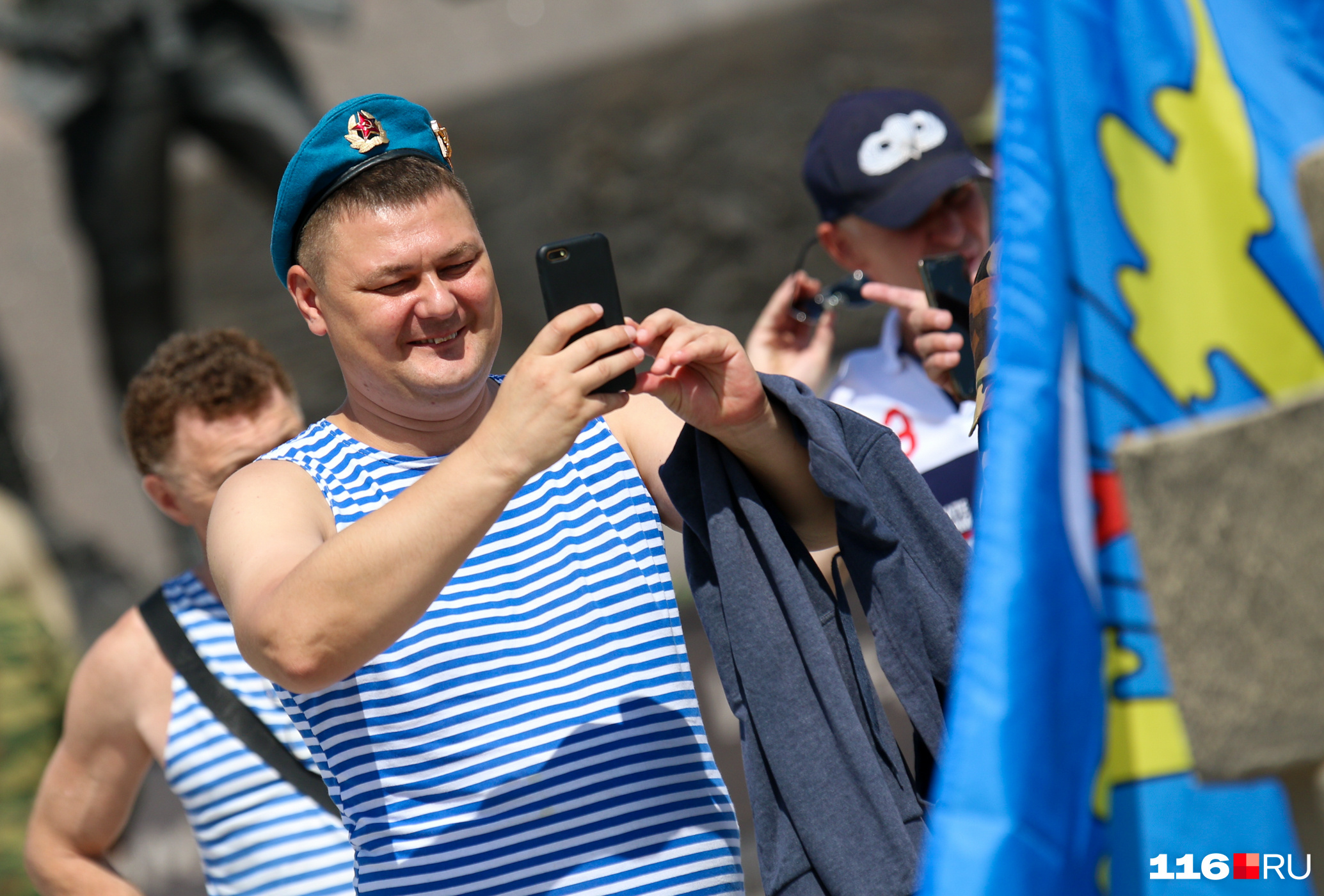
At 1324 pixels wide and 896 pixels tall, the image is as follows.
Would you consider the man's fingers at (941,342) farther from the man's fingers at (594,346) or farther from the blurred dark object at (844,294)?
the man's fingers at (594,346)

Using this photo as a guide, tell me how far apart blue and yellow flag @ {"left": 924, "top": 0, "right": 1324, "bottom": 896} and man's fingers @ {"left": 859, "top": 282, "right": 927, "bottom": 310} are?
2.81 feet

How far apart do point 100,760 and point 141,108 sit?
3389 mm

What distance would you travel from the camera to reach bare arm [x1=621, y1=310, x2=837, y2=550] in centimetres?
120

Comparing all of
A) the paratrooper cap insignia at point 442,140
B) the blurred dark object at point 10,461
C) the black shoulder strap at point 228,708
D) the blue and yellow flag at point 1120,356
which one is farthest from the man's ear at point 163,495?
the blurred dark object at point 10,461

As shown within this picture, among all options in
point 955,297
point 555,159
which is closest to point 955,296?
point 955,297

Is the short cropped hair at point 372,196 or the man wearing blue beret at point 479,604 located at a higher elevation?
the short cropped hair at point 372,196

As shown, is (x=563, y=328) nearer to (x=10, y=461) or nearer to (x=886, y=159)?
(x=886, y=159)

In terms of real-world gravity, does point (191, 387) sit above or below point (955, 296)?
above

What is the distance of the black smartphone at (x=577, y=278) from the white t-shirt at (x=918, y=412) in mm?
610

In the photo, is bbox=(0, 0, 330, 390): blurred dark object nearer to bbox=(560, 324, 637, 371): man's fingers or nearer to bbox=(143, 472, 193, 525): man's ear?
bbox=(143, 472, 193, 525): man's ear

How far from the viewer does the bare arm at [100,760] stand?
5.91ft

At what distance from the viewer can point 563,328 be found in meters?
1.11

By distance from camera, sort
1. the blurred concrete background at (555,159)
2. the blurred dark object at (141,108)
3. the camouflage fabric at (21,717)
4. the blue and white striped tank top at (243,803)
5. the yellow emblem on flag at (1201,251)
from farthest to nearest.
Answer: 1. the blurred concrete background at (555,159)
2. the blurred dark object at (141,108)
3. the camouflage fabric at (21,717)
4. the blue and white striped tank top at (243,803)
5. the yellow emblem on flag at (1201,251)

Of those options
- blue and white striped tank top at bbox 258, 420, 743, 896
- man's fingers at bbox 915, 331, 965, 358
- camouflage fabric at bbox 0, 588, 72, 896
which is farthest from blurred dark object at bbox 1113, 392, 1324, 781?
camouflage fabric at bbox 0, 588, 72, 896
